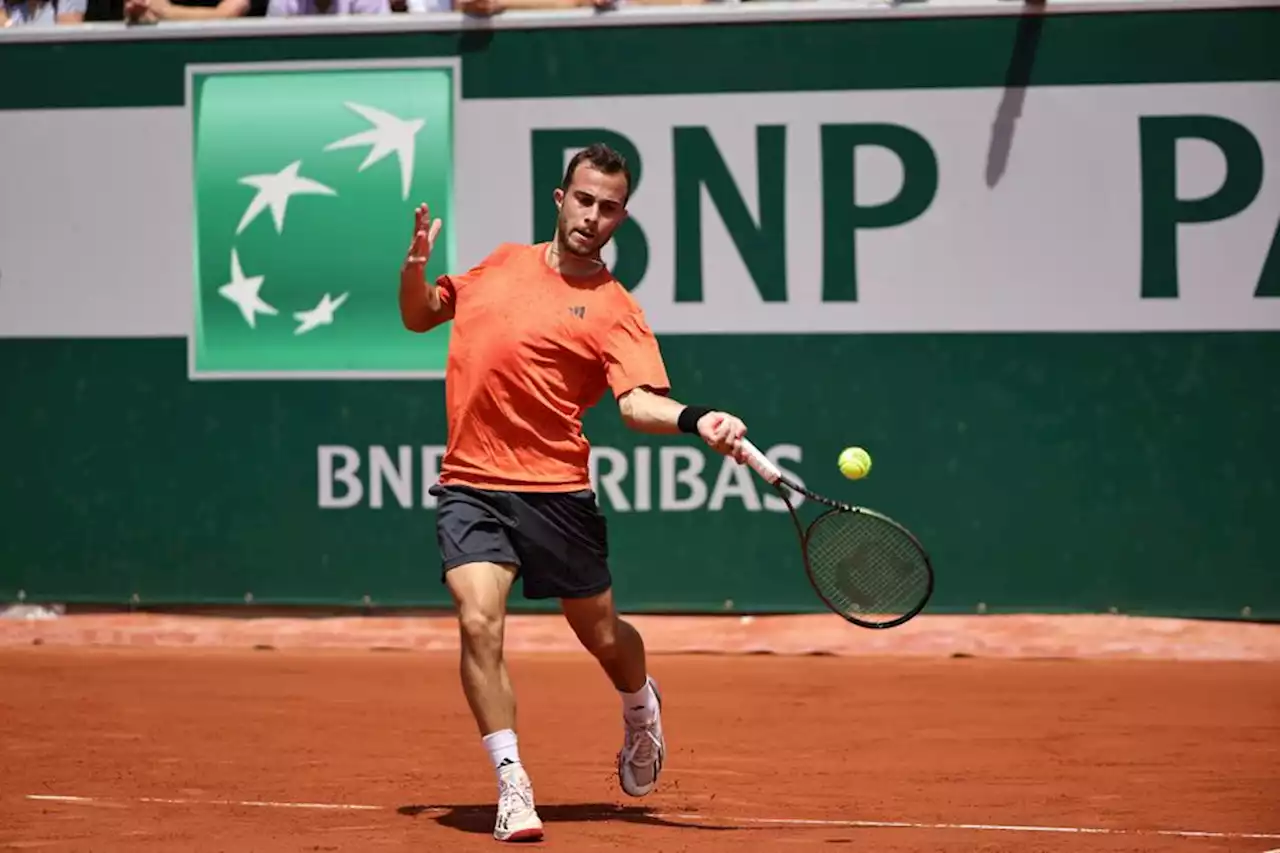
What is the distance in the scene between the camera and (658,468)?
996cm

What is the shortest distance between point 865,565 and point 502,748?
109cm

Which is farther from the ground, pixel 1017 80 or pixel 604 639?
pixel 1017 80

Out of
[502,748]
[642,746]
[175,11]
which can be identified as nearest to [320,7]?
[175,11]

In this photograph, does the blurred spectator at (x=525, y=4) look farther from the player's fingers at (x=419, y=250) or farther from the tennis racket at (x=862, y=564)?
the tennis racket at (x=862, y=564)

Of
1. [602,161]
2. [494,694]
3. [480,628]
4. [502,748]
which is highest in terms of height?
[602,161]

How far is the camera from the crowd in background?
10.1 meters

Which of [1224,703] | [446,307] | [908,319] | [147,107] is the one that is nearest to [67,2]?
[147,107]

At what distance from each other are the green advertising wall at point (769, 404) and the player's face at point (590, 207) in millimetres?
4188

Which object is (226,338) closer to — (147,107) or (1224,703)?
(147,107)

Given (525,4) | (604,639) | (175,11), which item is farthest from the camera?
(175,11)

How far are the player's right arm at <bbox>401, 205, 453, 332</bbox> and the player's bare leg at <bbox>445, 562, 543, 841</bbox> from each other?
0.76 meters

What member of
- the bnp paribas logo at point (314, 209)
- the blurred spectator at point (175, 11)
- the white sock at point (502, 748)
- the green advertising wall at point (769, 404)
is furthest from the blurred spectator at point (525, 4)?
the white sock at point (502, 748)

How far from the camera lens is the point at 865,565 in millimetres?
5785

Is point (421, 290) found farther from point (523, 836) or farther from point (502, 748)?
point (523, 836)
